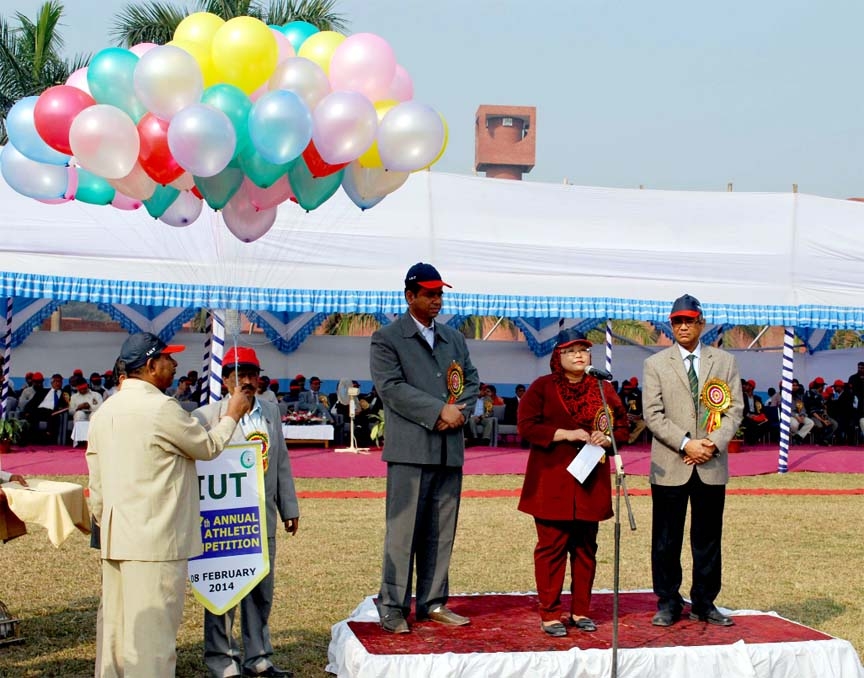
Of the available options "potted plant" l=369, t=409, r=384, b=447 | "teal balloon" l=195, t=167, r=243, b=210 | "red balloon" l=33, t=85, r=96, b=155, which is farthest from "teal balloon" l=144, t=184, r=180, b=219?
"potted plant" l=369, t=409, r=384, b=447

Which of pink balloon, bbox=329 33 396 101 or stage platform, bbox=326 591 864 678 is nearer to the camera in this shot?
stage platform, bbox=326 591 864 678

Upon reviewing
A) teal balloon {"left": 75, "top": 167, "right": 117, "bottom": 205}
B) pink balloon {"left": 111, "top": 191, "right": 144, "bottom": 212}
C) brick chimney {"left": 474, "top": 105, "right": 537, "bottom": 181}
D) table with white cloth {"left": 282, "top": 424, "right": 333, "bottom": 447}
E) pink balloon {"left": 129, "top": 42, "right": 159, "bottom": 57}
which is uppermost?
brick chimney {"left": 474, "top": 105, "right": 537, "bottom": 181}

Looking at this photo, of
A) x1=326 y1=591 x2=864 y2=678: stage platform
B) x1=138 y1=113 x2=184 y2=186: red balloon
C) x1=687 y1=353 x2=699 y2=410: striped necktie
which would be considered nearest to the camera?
x1=326 y1=591 x2=864 y2=678: stage platform

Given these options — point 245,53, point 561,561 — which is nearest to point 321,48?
point 245,53

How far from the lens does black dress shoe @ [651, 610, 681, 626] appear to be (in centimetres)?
664

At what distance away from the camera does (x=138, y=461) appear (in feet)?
16.5

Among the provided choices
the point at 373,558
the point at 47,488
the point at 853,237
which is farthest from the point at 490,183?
Answer: the point at 47,488

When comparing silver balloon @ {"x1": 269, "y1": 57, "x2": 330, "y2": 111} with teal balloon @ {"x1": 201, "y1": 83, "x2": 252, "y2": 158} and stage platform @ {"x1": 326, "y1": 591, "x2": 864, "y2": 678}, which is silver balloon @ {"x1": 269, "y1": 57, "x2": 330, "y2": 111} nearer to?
teal balloon @ {"x1": 201, "y1": 83, "x2": 252, "y2": 158}

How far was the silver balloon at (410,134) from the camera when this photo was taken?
738cm

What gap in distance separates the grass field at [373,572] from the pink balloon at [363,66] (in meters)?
3.63

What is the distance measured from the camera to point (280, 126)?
706cm

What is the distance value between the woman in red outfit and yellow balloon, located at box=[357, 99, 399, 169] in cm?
204

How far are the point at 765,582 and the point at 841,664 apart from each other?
2.89 meters

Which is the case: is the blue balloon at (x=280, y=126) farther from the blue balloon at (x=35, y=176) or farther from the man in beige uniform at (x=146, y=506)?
the man in beige uniform at (x=146, y=506)
